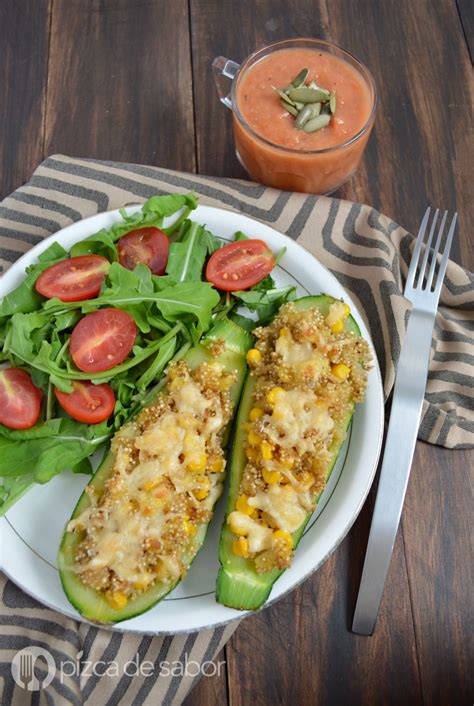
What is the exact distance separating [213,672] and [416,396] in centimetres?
116

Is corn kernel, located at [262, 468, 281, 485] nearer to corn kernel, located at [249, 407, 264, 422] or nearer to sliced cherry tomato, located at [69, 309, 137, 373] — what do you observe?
corn kernel, located at [249, 407, 264, 422]

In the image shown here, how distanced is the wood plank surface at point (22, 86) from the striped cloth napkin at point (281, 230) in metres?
0.27

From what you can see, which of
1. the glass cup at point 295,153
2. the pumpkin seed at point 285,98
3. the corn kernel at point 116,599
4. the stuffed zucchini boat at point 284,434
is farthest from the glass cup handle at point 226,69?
the corn kernel at point 116,599

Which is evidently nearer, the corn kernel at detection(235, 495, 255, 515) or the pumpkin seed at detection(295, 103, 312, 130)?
the corn kernel at detection(235, 495, 255, 515)

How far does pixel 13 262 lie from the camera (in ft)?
9.15

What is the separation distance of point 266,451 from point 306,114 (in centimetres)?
136

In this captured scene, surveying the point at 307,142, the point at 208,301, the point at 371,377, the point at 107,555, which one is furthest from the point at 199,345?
the point at 307,142

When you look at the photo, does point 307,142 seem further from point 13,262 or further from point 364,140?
point 13,262

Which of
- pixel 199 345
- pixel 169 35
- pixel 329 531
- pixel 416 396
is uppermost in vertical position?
pixel 169 35

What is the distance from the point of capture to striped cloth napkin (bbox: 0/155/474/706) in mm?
2312

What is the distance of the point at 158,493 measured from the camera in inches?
82.1

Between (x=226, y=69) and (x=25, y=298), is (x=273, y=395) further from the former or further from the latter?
(x=226, y=69)

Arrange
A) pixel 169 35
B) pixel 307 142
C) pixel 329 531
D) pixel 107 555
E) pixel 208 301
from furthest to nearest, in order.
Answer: pixel 169 35, pixel 307 142, pixel 208 301, pixel 329 531, pixel 107 555

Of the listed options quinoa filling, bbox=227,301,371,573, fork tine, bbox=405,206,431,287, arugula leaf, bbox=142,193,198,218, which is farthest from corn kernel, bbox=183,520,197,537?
fork tine, bbox=405,206,431,287
